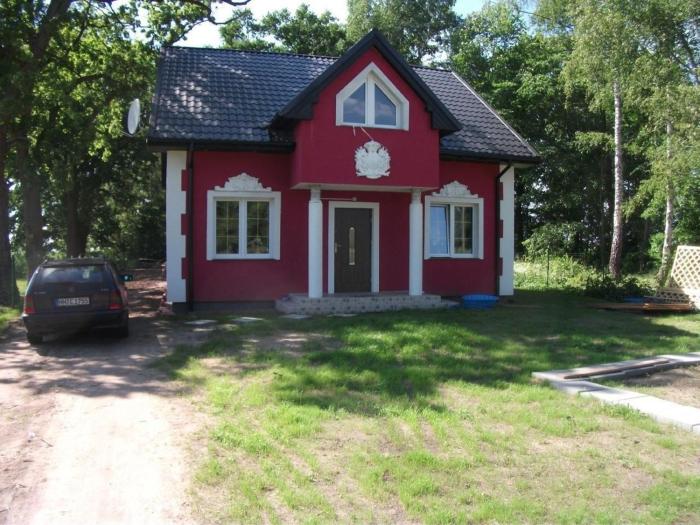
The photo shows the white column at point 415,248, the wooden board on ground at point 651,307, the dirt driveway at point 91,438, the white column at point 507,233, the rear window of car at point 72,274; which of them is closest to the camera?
the dirt driveway at point 91,438

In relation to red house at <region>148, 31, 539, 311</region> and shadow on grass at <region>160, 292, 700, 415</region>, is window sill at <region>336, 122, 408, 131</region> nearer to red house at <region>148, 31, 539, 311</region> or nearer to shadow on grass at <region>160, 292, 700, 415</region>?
red house at <region>148, 31, 539, 311</region>

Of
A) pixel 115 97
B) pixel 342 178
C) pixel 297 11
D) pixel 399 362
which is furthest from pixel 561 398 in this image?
pixel 297 11

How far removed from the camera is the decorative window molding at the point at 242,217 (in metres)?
13.9

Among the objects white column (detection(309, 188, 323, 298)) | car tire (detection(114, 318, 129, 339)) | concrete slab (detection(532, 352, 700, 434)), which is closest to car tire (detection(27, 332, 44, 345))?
car tire (detection(114, 318, 129, 339))

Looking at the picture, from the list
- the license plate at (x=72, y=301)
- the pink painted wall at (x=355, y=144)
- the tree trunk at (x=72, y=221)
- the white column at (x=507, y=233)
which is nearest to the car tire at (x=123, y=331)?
the license plate at (x=72, y=301)

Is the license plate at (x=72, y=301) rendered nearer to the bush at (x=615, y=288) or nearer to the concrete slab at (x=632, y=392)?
the concrete slab at (x=632, y=392)

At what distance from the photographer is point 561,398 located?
22.3 ft

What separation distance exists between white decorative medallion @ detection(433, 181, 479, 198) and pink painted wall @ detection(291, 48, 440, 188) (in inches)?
62.0

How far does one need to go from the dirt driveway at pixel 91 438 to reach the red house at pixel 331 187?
4.38 meters

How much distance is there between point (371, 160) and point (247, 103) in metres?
3.73

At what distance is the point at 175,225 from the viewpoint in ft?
44.7

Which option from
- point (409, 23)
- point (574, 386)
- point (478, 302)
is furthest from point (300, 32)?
point (574, 386)

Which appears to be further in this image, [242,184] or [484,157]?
[484,157]

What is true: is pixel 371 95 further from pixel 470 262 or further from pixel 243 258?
pixel 470 262
